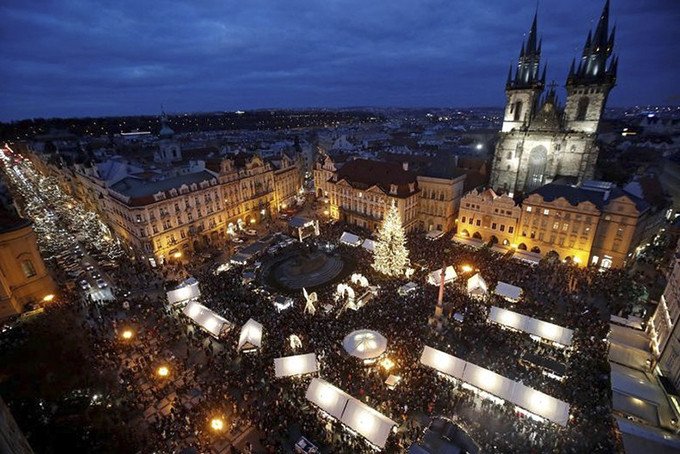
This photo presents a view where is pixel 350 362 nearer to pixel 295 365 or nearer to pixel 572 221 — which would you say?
pixel 295 365

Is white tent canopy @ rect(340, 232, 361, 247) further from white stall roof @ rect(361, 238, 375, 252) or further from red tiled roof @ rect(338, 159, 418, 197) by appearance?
red tiled roof @ rect(338, 159, 418, 197)

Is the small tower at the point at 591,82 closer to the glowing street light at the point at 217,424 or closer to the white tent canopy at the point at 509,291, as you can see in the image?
the white tent canopy at the point at 509,291

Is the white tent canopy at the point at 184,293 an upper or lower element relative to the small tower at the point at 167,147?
lower

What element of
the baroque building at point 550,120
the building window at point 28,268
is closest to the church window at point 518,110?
the baroque building at point 550,120

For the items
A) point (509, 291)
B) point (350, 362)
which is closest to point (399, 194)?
point (509, 291)

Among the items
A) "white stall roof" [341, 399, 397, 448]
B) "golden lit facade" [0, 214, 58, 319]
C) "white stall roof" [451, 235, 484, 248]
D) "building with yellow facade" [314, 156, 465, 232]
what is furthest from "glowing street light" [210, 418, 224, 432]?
"white stall roof" [451, 235, 484, 248]
